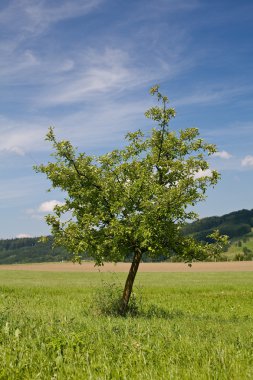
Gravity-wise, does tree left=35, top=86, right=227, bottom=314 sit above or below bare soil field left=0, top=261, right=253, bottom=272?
above

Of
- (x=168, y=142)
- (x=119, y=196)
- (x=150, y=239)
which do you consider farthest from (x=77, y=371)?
(x=168, y=142)

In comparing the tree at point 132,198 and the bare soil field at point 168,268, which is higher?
the tree at point 132,198

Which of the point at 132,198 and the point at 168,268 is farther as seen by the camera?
the point at 168,268

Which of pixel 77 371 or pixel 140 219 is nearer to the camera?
pixel 77 371

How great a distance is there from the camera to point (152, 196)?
732 inches

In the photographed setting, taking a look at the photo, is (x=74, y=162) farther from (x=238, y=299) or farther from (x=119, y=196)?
(x=238, y=299)

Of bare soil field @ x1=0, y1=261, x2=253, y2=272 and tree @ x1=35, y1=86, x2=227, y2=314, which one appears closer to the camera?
tree @ x1=35, y1=86, x2=227, y2=314

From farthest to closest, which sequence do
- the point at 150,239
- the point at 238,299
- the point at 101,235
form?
the point at 238,299, the point at 101,235, the point at 150,239

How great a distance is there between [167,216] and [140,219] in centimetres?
112

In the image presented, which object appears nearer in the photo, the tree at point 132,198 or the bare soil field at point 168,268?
the tree at point 132,198

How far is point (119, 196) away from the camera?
60.4ft

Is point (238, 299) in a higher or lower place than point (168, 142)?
lower

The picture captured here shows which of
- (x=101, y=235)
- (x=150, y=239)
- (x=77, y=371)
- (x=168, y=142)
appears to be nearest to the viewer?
(x=77, y=371)

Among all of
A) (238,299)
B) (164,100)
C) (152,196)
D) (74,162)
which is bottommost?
(238,299)
